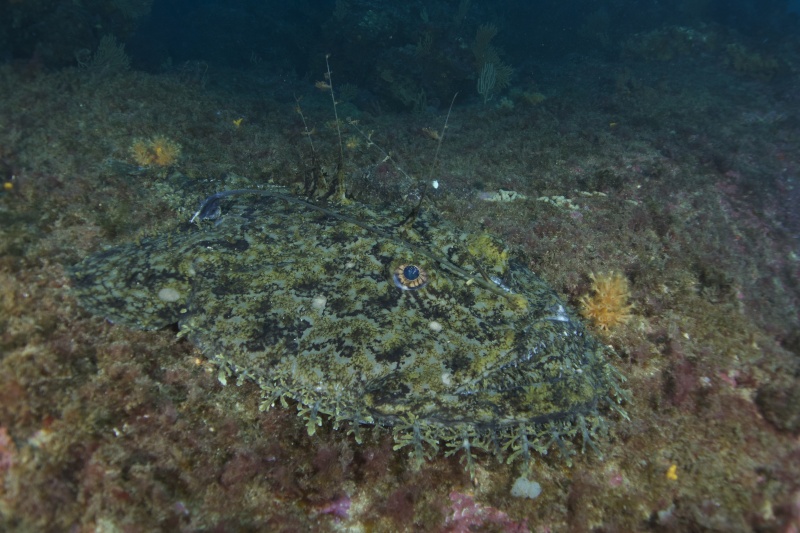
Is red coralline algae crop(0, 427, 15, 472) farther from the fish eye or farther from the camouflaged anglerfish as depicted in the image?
the fish eye

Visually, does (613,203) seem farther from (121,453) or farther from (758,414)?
(121,453)

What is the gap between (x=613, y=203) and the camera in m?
6.10

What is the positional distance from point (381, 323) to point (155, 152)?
567 centimetres

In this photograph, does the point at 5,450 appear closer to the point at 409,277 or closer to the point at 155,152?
the point at 409,277

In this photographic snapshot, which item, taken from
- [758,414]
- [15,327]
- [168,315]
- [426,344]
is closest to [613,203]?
[758,414]

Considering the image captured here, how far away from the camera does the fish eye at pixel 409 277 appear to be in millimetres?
3582

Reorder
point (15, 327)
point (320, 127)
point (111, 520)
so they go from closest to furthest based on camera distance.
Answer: point (111, 520) < point (15, 327) < point (320, 127)

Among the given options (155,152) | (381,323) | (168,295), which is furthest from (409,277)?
(155,152)

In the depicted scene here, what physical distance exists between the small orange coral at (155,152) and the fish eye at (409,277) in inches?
203

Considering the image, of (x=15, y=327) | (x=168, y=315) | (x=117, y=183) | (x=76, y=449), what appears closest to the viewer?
(x=76, y=449)

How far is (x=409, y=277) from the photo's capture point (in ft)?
11.9

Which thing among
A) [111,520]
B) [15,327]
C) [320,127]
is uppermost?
[15,327]

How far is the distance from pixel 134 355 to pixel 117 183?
10.9ft

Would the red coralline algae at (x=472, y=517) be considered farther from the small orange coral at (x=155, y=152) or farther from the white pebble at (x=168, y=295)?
the small orange coral at (x=155, y=152)
